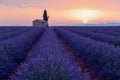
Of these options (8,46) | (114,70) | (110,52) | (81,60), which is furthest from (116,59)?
(81,60)

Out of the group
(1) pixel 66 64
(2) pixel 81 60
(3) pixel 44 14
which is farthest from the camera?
(3) pixel 44 14

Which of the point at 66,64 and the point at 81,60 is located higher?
the point at 66,64

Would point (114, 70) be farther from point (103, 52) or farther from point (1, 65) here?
point (1, 65)

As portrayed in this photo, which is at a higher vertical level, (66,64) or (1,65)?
(66,64)

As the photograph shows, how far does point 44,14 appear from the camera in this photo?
8688 centimetres

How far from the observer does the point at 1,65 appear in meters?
9.16

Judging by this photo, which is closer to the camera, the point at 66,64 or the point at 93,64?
the point at 66,64

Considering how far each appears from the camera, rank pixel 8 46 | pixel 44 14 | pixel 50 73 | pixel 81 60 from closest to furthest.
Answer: pixel 50 73 → pixel 8 46 → pixel 81 60 → pixel 44 14

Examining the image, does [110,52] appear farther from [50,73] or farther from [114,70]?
[50,73]

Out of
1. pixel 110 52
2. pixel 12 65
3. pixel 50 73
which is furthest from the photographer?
pixel 12 65

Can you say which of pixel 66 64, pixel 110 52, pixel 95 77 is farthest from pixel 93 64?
pixel 66 64

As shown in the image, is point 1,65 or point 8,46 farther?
point 8,46

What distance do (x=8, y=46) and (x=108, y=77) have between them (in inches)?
184

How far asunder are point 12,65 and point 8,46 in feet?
4.72
